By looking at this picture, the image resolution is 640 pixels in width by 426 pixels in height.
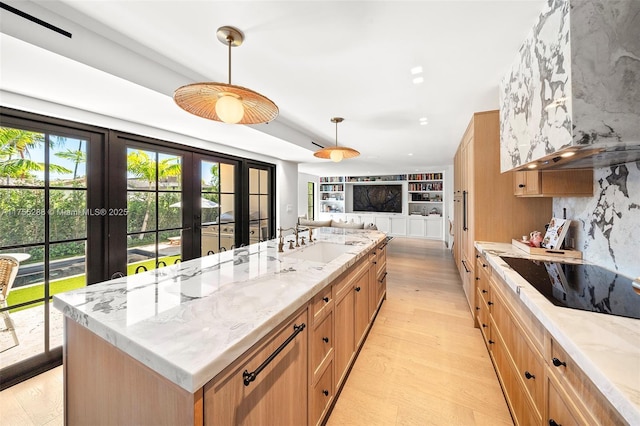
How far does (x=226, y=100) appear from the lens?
53.4 inches

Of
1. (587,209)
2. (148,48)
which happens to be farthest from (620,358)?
(148,48)

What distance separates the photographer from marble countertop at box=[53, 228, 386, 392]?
69cm

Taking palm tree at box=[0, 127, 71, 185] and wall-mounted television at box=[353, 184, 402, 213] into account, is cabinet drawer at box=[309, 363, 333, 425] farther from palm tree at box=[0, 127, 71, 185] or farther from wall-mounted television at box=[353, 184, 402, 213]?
wall-mounted television at box=[353, 184, 402, 213]

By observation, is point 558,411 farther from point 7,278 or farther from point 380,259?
point 7,278

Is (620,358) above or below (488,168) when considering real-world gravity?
below

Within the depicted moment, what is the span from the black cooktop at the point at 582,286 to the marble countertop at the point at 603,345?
0.09 meters

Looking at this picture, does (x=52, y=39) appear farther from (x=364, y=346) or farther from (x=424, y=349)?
(x=424, y=349)

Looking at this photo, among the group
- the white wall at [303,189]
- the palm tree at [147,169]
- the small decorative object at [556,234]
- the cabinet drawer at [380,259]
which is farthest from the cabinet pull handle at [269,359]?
the white wall at [303,189]

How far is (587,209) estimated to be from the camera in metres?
1.83

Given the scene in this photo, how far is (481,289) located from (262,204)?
11.9 ft

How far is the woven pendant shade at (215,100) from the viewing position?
125 cm

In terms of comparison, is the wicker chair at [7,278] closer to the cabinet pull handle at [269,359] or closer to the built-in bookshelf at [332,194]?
the cabinet pull handle at [269,359]

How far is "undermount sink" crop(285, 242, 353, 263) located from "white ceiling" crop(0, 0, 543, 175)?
4.62ft

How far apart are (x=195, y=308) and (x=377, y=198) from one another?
8.48m
